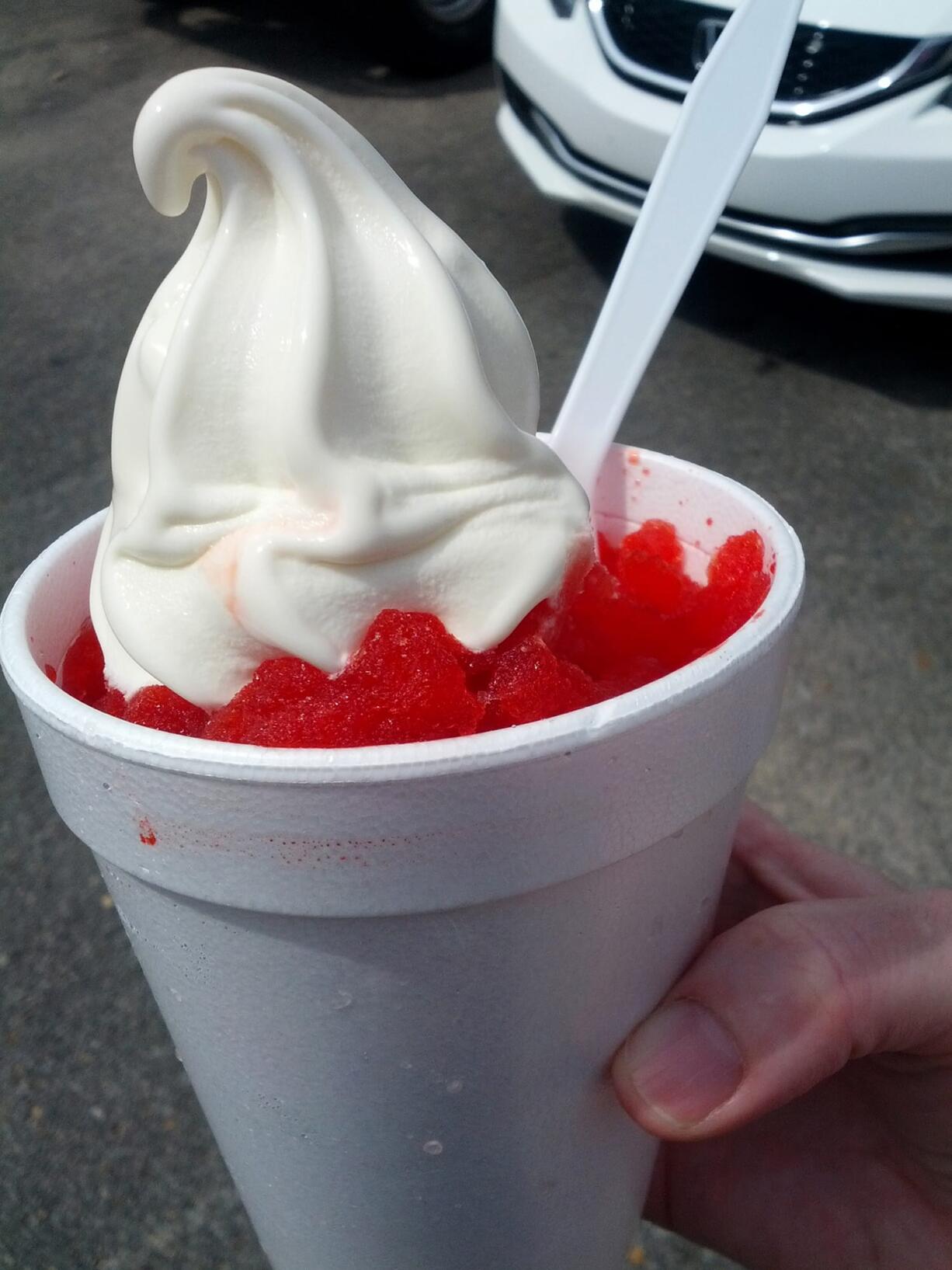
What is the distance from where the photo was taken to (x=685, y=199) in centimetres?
99

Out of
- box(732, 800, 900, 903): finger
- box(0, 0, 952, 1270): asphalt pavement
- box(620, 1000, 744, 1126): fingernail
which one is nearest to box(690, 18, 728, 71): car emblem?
box(0, 0, 952, 1270): asphalt pavement

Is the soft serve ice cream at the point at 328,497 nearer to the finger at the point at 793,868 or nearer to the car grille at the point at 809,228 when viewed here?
the finger at the point at 793,868

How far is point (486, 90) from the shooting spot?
5785mm

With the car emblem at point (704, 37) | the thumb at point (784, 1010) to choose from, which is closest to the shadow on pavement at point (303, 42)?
the car emblem at point (704, 37)

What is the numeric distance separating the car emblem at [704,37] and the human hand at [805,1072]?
2.36 metres

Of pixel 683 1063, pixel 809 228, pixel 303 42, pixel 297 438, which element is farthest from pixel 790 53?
pixel 303 42

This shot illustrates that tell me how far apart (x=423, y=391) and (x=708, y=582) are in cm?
30

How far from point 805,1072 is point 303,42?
22.1ft

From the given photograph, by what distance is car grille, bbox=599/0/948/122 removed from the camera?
2.82 meters

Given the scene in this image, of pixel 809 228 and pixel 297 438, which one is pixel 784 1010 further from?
pixel 809 228

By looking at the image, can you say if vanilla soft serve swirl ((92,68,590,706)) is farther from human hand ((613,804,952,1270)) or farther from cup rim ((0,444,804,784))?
human hand ((613,804,952,1270))

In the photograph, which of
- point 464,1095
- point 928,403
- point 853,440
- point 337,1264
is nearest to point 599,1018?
point 464,1095

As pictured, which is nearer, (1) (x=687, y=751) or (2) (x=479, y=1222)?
(1) (x=687, y=751)

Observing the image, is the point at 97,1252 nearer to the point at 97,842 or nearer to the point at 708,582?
the point at 97,842
